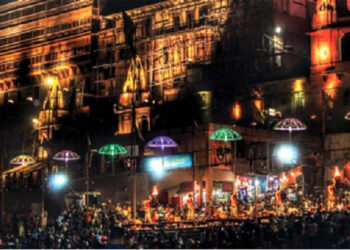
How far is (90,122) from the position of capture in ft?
247

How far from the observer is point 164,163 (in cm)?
5753

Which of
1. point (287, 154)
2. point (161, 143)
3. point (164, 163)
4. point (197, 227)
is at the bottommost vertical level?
point (197, 227)

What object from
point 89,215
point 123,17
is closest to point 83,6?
point 123,17

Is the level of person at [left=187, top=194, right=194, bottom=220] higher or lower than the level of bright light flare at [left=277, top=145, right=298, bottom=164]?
lower

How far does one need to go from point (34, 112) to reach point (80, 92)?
25.5ft

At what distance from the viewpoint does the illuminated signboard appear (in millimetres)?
56062

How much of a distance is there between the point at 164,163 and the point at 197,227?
17.3 meters

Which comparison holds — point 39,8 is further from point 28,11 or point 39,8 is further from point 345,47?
point 345,47

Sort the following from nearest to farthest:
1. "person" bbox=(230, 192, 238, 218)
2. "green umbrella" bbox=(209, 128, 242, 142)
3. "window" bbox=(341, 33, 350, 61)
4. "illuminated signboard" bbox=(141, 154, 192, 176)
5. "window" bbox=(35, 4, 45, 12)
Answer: "person" bbox=(230, 192, 238, 218)
"green umbrella" bbox=(209, 128, 242, 142)
"illuminated signboard" bbox=(141, 154, 192, 176)
"window" bbox=(341, 33, 350, 61)
"window" bbox=(35, 4, 45, 12)

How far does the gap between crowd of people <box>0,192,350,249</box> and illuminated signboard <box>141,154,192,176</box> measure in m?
5.95

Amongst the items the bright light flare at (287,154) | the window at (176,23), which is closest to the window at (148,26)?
the window at (176,23)

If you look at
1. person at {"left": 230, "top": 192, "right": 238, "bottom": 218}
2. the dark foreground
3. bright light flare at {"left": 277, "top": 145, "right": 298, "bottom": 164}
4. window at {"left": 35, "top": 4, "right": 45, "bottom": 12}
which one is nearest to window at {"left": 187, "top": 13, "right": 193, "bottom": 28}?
bright light flare at {"left": 277, "top": 145, "right": 298, "bottom": 164}

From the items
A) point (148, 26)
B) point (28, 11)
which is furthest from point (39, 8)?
point (148, 26)

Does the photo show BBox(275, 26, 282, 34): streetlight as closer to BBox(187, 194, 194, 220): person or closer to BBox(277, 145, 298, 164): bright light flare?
BBox(277, 145, 298, 164): bright light flare
